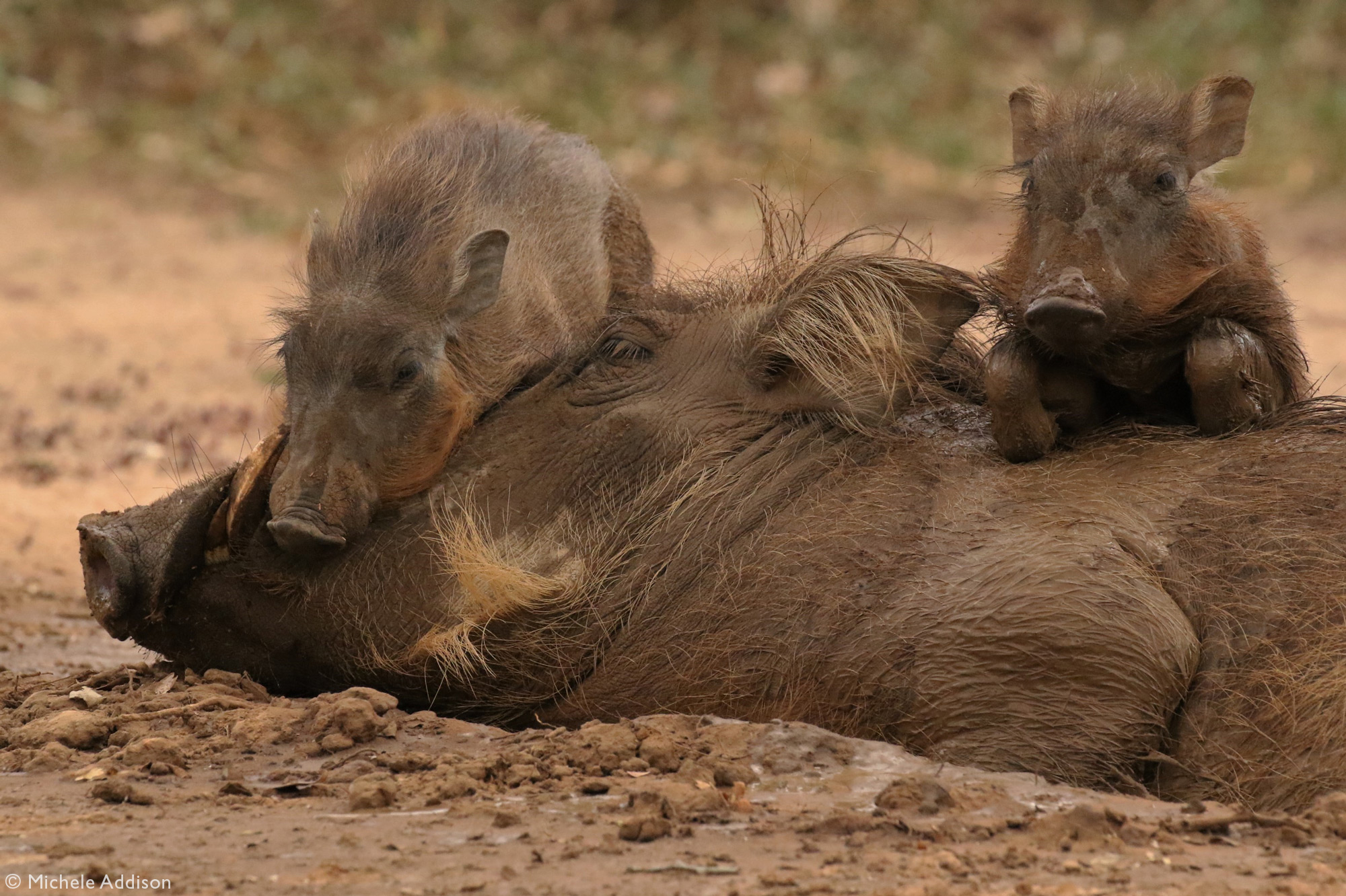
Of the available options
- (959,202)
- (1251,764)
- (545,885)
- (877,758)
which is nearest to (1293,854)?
(1251,764)

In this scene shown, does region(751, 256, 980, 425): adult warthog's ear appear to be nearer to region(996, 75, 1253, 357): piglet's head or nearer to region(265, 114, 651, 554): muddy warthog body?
region(996, 75, 1253, 357): piglet's head

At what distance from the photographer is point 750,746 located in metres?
3.33

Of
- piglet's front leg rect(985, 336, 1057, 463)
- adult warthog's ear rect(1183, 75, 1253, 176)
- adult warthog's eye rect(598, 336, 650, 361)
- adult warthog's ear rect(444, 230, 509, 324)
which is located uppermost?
adult warthog's ear rect(1183, 75, 1253, 176)

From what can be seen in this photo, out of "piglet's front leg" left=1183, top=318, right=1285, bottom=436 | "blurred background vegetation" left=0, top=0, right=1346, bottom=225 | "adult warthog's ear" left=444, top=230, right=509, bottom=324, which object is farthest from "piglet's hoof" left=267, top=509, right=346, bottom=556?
"blurred background vegetation" left=0, top=0, right=1346, bottom=225

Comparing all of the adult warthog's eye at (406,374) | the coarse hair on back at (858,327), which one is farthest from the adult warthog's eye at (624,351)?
the adult warthog's eye at (406,374)

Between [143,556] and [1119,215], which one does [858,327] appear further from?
[143,556]

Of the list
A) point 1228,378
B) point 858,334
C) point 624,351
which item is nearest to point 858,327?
A: point 858,334

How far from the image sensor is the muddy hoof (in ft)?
12.0

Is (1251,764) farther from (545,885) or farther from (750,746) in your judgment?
(545,885)

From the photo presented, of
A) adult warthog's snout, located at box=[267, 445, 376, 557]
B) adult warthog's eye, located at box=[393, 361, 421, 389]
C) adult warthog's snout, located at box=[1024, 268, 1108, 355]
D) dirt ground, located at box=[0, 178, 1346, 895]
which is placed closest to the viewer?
dirt ground, located at box=[0, 178, 1346, 895]

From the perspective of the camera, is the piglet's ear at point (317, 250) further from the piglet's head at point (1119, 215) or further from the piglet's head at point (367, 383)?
the piglet's head at point (1119, 215)

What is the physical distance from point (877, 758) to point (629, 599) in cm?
76

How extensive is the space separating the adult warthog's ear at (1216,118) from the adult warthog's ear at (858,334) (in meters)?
0.59

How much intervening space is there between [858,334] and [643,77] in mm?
11487
